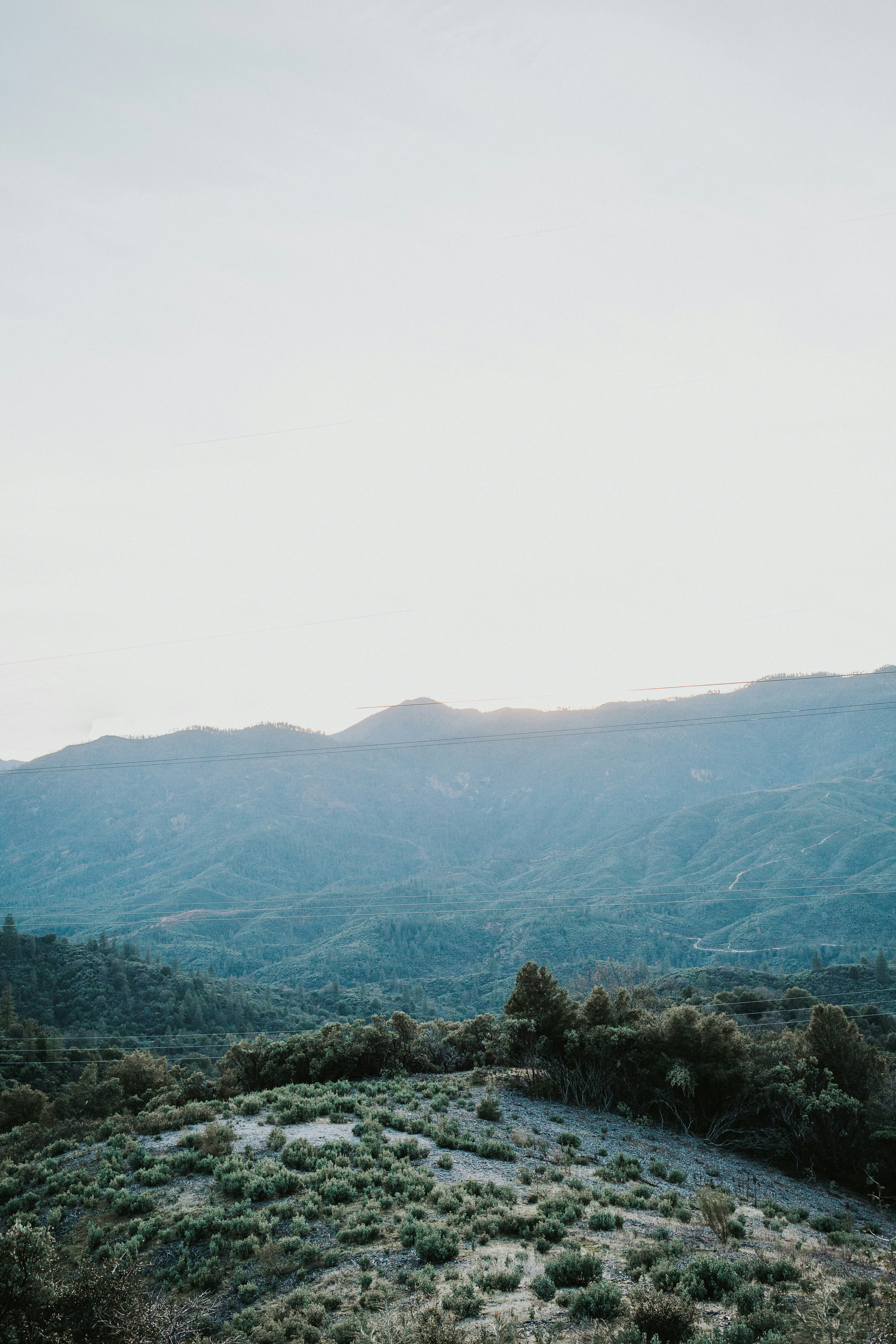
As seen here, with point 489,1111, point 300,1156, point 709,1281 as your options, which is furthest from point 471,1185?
point 489,1111

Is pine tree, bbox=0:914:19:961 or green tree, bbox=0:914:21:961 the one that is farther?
pine tree, bbox=0:914:19:961

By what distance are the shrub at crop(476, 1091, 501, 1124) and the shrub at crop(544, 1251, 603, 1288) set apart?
1428 centimetres

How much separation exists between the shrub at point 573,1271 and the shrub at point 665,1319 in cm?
217

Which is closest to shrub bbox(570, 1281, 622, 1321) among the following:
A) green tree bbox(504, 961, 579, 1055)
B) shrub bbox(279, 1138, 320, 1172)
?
shrub bbox(279, 1138, 320, 1172)

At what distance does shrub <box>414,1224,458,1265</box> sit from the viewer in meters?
14.5

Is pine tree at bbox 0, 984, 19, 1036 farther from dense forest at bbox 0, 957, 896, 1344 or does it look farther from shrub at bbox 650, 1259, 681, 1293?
shrub at bbox 650, 1259, 681, 1293

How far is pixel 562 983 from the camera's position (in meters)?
138

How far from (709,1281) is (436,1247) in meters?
5.11

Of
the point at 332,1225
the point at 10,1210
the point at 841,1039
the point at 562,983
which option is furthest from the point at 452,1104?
the point at 562,983

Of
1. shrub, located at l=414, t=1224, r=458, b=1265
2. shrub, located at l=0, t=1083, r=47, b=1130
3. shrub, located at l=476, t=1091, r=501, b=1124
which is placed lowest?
shrub, located at l=0, t=1083, r=47, b=1130

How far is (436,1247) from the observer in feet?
47.9

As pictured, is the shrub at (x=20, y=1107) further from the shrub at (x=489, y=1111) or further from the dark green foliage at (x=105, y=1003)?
the shrub at (x=489, y=1111)

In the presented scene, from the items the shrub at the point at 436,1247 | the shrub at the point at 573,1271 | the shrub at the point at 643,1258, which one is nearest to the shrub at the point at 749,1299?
the shrub at the point at 643,1258

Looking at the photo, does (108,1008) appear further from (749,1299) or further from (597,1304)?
(749,1299)
